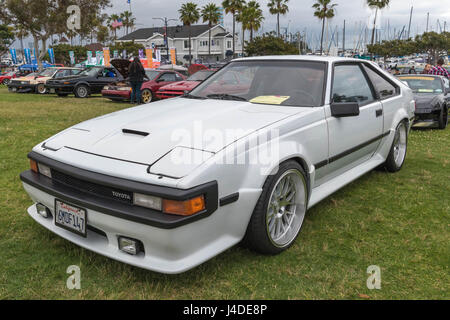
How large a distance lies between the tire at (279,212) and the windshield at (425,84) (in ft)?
24.1

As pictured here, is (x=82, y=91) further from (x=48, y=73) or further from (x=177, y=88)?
(x=177, y=88)

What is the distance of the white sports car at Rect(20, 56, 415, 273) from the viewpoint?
2.08 meters

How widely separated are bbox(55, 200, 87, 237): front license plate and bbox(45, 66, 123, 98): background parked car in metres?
13.8

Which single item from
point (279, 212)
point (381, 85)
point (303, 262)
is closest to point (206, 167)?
point (279, 212)

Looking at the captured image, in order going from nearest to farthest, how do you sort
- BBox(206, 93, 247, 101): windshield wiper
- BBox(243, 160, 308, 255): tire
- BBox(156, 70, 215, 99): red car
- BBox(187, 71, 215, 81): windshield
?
BBox(243, 160, 308, 255): tire
BBox(206, 93, 247, 101): windshield wiper
BBox(156, 70, 215, 99): red car
BBox(187, 71, 215, 81): windshield

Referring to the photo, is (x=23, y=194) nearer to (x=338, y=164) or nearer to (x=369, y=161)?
(x=338, y=164)

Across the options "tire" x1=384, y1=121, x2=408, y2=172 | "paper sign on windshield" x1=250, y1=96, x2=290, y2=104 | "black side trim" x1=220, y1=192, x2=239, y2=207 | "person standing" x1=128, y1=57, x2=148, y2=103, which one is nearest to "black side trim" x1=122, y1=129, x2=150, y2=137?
"black side trim" x1=220, y1=192, x2=239, y2=207

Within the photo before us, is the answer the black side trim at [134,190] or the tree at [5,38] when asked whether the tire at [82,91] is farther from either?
the tree at [5,38]

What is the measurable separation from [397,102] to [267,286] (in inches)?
119

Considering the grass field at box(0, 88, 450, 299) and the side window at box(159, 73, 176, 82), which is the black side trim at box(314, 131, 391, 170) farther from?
the side window at box(159, 73, 176, 82)

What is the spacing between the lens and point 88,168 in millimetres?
2277
